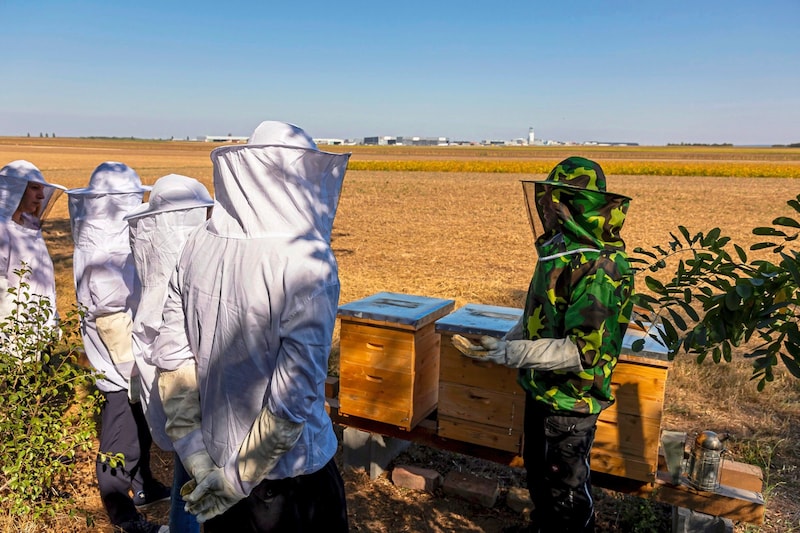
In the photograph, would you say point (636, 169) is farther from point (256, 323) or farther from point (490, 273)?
point (256, 323)

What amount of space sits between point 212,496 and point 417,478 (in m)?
2.38

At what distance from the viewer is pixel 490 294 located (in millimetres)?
8477

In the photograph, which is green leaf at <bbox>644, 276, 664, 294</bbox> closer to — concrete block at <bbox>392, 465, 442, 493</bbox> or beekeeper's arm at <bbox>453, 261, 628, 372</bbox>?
beekeeper's arm at <bbox>453, 261, 628, 372</bbox>

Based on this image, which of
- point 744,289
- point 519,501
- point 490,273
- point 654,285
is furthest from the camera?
point 490,273

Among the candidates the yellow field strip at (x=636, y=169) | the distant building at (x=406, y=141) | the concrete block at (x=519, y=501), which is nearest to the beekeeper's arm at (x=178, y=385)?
the concrete block at (x=519, y=501)

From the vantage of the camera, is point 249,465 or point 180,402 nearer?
point 249,465

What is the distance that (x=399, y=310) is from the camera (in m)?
3.53

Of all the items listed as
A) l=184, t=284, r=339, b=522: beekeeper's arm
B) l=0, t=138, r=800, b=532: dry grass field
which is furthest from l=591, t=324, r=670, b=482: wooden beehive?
l=184, t=284, r=339, b=522: beekeeper's arm

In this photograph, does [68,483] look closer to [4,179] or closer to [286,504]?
[4,179]

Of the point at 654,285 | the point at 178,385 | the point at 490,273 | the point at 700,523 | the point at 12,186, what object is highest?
the point at 12,186

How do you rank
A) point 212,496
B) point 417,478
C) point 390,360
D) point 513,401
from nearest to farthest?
point 212,496
point 513,401
point 390,360
point 417,478

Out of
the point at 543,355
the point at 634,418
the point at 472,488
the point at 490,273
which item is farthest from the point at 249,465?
the point at 490,273

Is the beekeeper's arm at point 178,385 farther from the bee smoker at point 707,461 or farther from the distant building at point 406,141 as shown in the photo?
the distant building at point 406,141

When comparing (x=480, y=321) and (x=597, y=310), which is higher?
(x=597, y=310)
